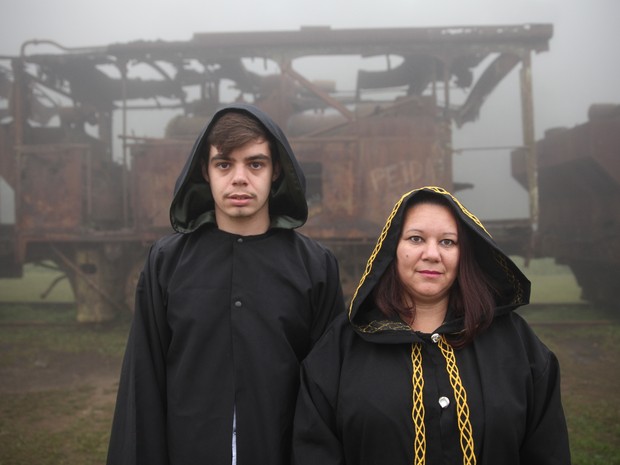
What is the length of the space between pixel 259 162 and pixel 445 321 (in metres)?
0.86

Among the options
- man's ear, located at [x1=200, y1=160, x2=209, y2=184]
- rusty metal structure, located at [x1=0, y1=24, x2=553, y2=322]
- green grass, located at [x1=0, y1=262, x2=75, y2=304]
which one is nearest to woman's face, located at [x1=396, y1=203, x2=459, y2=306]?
man's ear, located at [x1=200, y1=160, x2=209, y2=184]

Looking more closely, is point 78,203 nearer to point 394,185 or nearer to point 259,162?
point 394,185

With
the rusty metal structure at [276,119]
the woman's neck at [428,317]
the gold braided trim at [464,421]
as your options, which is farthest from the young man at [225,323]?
the rusty metal structure at [276,119]

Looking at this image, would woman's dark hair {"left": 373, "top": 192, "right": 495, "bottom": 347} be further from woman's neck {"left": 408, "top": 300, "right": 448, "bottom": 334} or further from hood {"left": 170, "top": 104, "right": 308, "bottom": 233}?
hood {"left": 170, "top": 104, "right": 308, "bottom": 233}

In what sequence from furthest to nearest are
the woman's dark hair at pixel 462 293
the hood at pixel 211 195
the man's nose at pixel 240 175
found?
the hood at pixel 211 195 → the man's nose at pixel 240 175 → the woman's dark hair at pixel 462 293

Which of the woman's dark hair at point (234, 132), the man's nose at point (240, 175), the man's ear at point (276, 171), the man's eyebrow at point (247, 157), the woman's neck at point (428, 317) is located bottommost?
the woman's neck at point (428, 317)

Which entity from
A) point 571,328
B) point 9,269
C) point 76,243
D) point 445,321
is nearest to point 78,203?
point 76,243

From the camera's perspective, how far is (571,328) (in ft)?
23.9

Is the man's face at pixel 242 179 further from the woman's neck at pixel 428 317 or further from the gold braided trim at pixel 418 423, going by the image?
the gold braided trim at pixel 418 423

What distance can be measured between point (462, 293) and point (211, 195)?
3.36ft

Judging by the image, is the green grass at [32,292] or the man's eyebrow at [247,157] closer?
the man's eyebrow at [247,157]

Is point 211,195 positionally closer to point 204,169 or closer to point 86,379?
point 204,169

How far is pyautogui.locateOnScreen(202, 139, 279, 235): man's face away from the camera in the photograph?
174cm

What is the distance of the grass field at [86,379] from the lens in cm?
360
